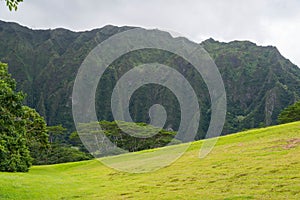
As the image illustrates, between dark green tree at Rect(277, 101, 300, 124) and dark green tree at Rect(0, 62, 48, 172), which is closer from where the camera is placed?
dark green tree at Rect(0, 62, 48, 172)

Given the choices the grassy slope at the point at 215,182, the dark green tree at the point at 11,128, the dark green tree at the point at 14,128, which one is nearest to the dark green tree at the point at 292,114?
the grassy slope at the point at 215,182

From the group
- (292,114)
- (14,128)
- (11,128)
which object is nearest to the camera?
(11,128)

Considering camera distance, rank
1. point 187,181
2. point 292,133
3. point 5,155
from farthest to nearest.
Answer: point 5,155, point 292,133, point 187,181

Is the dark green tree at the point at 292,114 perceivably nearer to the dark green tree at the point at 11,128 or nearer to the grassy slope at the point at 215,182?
the grassy slope at the point at 215,182

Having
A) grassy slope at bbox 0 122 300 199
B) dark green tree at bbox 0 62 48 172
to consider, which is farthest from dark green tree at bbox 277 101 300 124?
dark green tree at bbox 0 62 48 172

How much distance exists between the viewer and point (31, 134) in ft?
176

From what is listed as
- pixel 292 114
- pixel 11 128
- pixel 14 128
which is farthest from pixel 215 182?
pixel 292 114

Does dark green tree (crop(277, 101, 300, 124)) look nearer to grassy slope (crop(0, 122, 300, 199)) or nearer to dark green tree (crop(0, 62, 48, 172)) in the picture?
grassy slope (crop(0, 122, 300, 199))

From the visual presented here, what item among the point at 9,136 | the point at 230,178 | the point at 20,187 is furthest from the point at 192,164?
the point at 9,136

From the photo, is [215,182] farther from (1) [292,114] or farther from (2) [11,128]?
(1) [292,114]

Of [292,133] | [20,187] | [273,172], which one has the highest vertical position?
[292,133]

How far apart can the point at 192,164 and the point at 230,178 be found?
35.0 ft

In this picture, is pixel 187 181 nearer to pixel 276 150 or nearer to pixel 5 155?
pixel 276 150

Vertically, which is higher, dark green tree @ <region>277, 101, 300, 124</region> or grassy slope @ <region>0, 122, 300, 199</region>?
dark green tree @ <region>277, 101, 300, 124</region>
